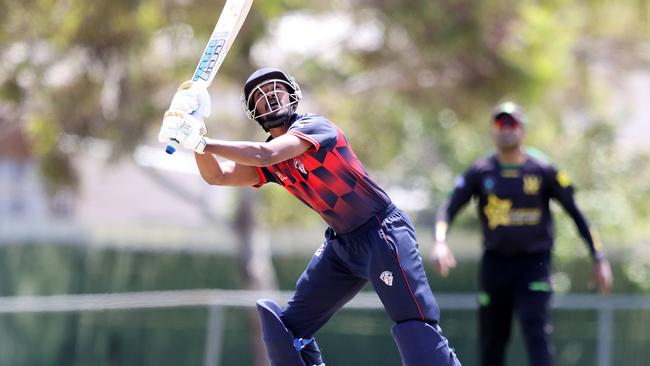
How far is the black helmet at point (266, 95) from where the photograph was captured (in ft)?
18.1

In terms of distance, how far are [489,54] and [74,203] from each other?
1005cm

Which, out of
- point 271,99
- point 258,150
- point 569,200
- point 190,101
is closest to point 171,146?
point 190,101

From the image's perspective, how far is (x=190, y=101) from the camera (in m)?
4.93

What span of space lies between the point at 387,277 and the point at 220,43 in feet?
4.46

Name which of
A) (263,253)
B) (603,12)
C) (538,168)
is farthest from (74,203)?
(538,168)

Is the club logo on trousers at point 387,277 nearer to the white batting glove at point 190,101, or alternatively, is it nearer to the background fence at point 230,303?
the white batting glove at point 190,101

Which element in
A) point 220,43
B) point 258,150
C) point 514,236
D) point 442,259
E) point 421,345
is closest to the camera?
point 258,150

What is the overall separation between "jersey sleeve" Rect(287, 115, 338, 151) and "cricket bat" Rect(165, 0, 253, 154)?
0.46 meters

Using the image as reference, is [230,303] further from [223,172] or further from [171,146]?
[171,146]

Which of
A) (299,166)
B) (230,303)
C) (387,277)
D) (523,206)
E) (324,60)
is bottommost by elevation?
(230,303)

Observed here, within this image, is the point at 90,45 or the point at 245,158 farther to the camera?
the point at 90,45

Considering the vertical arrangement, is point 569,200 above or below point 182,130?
below

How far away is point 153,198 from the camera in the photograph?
24.0 metres

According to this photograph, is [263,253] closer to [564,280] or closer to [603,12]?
[564,280]
